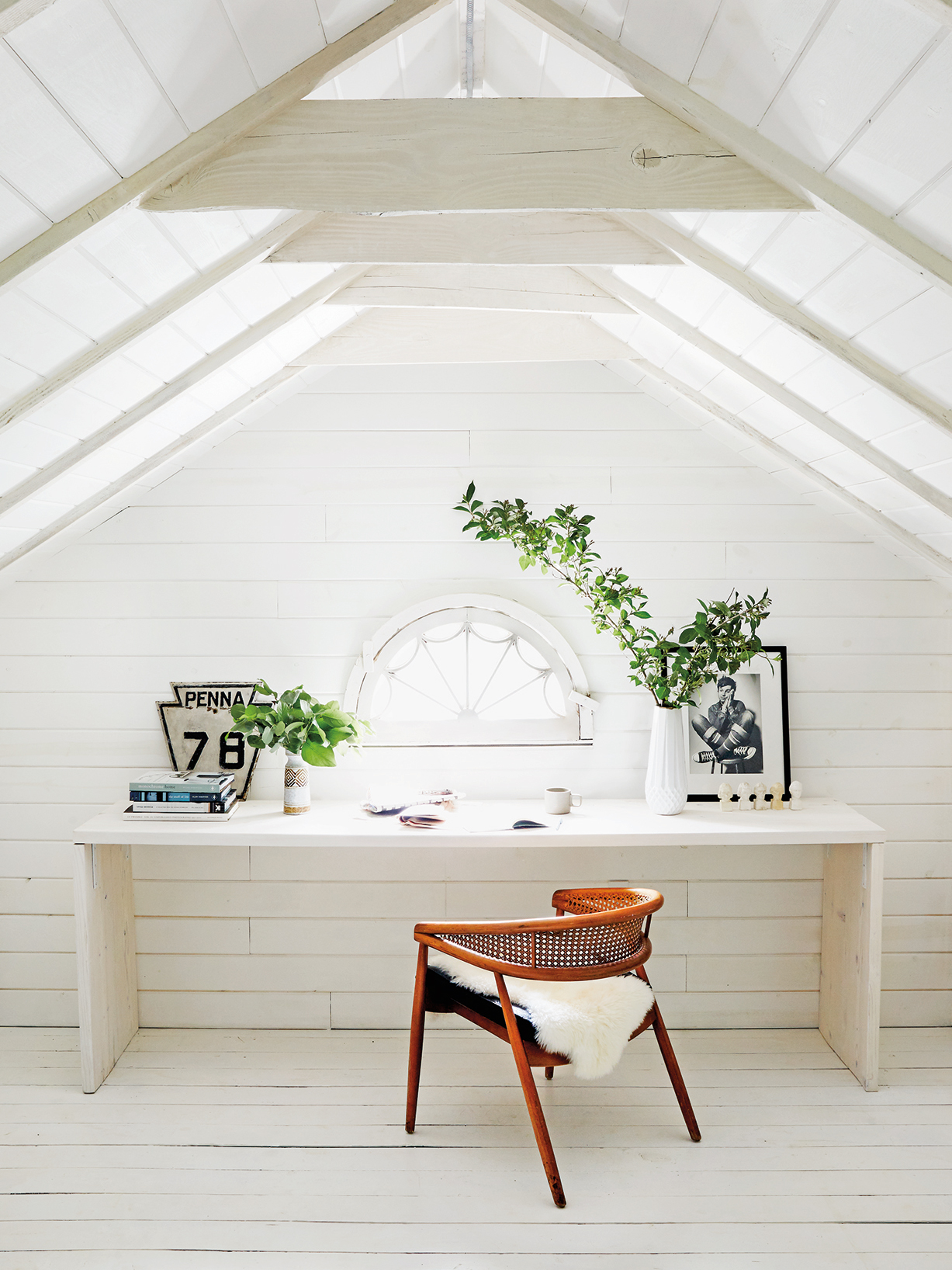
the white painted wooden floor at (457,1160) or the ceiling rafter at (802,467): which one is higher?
the ceiling rafter at (802,467)

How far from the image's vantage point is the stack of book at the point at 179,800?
2.71 m

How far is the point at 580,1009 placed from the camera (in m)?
2.24

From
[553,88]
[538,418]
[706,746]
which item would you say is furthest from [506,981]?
[553,88]

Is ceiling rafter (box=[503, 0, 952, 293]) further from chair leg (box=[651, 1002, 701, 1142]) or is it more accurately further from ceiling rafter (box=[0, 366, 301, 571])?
chair leg (box=[651, 1002, 701, 1142])

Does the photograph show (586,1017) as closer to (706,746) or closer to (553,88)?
→ (706,746)

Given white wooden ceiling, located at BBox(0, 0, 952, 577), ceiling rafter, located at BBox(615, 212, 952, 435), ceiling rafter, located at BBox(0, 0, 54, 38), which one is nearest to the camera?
ceiling rafter, located at BBox(0, 0, 54, 38)

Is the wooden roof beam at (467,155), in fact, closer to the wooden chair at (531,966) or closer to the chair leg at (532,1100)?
the wooden chair at (531,966)

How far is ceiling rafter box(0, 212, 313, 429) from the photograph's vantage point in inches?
66.8

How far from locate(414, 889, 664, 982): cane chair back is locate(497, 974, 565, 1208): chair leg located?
72 mm

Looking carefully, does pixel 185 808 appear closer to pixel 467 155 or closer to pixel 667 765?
pixel 667 765

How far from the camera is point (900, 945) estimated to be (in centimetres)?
305

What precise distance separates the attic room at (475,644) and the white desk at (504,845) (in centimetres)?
2

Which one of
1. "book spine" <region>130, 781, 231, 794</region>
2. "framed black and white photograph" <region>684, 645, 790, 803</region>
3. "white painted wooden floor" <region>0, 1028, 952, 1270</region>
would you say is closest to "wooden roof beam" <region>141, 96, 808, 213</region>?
"book spine" <region>130, 781, 231, 794</region>

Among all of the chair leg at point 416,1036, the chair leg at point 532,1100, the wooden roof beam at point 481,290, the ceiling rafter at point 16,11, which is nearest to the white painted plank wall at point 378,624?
the chair leg at point 416,1036
